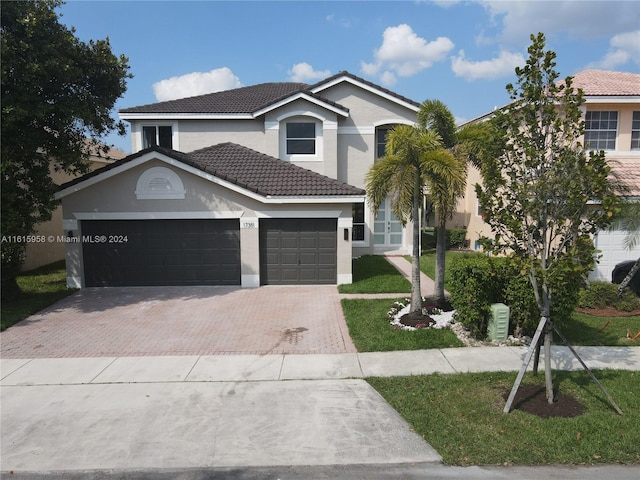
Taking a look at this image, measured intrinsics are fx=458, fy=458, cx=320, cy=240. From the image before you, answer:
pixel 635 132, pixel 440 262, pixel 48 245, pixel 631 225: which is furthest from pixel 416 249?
pixel 48 245

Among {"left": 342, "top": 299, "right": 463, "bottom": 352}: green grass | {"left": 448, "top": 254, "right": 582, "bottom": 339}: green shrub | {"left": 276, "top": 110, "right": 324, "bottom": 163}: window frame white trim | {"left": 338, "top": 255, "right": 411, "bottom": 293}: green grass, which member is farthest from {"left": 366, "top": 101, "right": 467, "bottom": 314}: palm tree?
{"left": 276, "top": 110, "right": 324, "bottom": 163}: window frame white trim

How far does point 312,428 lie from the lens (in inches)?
238

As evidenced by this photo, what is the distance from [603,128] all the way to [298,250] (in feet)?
37.7

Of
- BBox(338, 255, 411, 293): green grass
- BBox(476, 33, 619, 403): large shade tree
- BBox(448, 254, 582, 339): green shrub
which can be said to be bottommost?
BBox(338, 255, 411, 293): green grass

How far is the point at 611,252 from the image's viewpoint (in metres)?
14.8

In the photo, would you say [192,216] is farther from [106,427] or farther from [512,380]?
[512,380]

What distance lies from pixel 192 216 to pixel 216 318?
14.6 ft

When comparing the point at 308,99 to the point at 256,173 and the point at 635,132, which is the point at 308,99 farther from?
the point at 635,132

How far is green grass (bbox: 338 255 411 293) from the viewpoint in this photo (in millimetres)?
14035

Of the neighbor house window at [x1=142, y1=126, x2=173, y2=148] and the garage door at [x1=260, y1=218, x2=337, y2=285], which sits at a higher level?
the neighbor house window at [x1=142, y1=126, x2=173, y2=148]

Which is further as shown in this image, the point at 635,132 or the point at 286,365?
the point at 635,132

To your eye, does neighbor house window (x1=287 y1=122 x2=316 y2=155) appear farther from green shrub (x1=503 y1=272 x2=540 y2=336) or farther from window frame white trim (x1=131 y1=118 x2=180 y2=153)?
green shrub (x1=503 y1=272 x2=540 y2=336)

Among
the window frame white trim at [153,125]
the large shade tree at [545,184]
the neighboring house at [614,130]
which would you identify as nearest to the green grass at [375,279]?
the neighboring house at [614,130]

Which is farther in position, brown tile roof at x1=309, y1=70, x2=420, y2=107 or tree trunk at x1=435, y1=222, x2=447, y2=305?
brown tile roof at x1=309, y1=70, x2=420, y2=107
